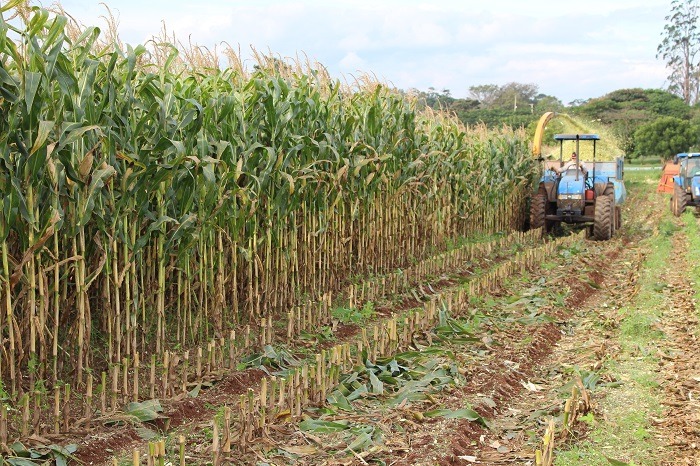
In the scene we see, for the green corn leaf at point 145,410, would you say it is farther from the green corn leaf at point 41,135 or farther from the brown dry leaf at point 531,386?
the brown dry leaf at point 531,386

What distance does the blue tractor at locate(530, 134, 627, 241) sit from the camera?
609 inches

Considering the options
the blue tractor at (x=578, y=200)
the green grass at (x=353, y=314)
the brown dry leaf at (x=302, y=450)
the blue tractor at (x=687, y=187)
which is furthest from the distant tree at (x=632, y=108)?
the brown dry leaf at (x=302, y=450)

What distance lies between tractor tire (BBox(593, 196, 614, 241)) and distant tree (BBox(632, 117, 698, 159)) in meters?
33.1

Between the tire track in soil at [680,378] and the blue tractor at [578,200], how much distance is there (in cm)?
496

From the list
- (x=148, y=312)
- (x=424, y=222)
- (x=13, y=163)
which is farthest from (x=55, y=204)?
(x=424, y=222)

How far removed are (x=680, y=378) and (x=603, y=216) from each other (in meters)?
9.64

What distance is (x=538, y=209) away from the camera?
16.4 m

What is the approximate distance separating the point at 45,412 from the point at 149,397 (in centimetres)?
73

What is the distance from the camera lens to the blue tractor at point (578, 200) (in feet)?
50.8

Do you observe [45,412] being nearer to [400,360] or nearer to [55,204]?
[55,204]

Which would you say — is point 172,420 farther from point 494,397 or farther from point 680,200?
point 680,200

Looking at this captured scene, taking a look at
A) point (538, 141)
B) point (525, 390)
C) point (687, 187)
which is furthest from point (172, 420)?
point (687, 187)

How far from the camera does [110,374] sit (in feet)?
18.1

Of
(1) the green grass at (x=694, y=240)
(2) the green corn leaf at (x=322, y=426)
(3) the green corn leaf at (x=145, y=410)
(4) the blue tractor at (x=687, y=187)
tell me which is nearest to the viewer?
(2) the green corn leaf at (x=322, y=426)
